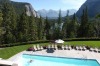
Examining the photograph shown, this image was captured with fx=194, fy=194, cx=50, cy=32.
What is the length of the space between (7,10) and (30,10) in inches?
5449

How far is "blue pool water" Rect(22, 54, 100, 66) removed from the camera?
77.1ft

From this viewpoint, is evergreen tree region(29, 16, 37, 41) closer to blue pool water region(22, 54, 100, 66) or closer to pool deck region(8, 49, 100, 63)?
pool deck region(8, 49, 100, 63)

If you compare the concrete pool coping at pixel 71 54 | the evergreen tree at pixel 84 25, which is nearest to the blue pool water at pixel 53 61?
the concrete pool coping at pixel 71 54

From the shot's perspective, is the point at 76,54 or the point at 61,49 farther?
the point at 61,49

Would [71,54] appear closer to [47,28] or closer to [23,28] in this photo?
[23,28]

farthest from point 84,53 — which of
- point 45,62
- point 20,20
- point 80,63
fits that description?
point 20,20

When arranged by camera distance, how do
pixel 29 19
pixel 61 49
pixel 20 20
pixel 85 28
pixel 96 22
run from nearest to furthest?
pixel 61 49
pixel 20 20
pixel 29 19
pixel 85 28
pixel 96 22

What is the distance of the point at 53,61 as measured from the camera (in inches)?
976

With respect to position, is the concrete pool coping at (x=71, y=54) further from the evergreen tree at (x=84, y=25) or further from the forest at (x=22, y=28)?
the evergreen tree at (x=84, y=25)

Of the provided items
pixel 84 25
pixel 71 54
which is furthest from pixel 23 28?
pixel 71 54

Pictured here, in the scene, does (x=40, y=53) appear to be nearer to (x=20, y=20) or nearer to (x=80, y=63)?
(x=80, y=63)

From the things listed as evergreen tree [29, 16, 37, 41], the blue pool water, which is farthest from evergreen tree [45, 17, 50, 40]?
the blue pool water

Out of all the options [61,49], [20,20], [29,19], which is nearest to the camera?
[61,49]

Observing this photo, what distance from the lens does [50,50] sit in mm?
28500
